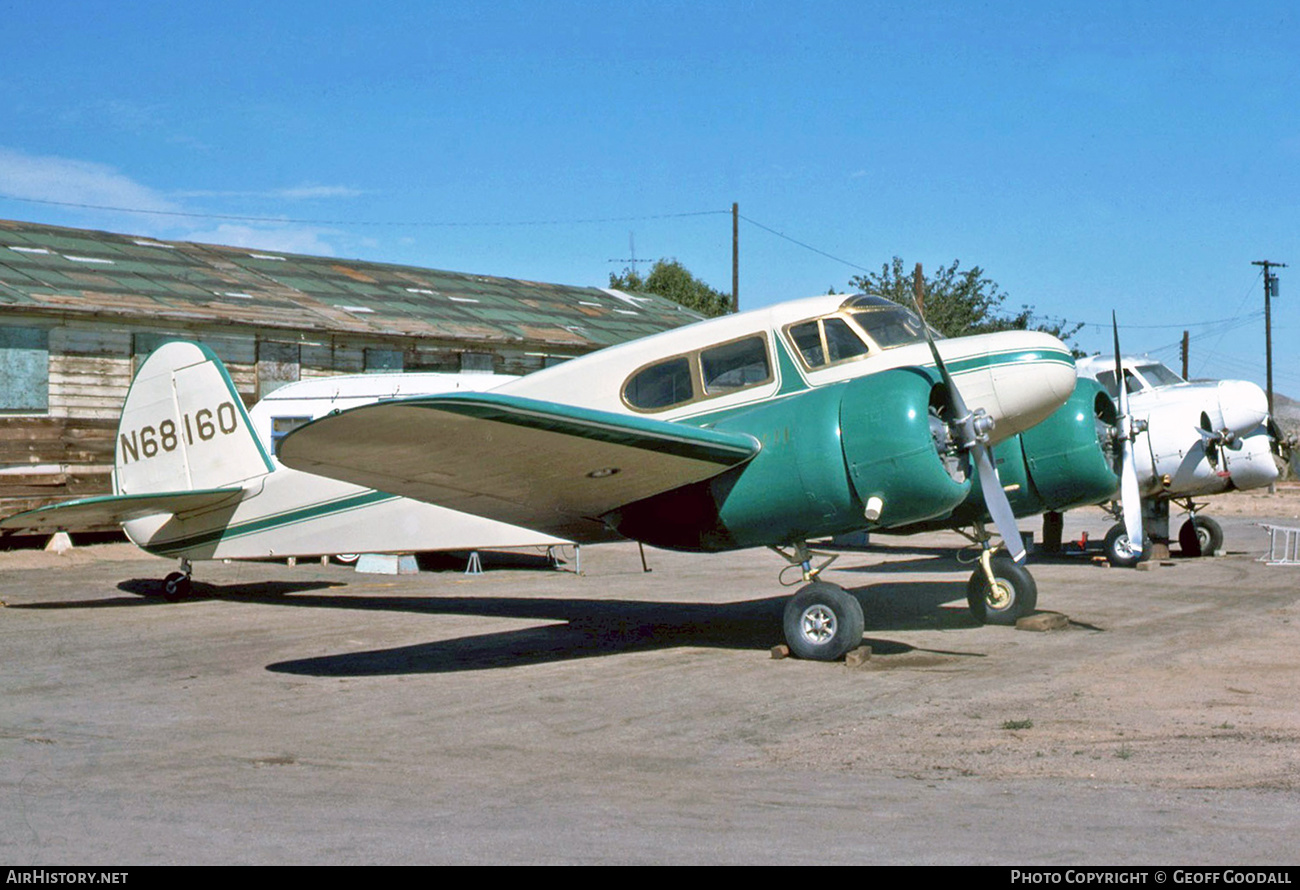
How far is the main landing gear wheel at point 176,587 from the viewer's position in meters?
14.5

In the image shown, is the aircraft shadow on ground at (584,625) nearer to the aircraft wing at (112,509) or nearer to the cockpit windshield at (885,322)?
the aircraft wing at (112,509)

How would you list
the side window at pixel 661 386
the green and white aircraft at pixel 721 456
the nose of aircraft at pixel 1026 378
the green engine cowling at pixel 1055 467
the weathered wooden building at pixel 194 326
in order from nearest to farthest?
the green and white aircraft at pixel 721 456 < the nose of aircraft at pixel 1026 378 < the side window at pixel 661 386 < the green engine cowling at pixel 1055 467 < the weathered wooden building at pixel 194 326

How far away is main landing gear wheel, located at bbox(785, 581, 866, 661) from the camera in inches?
387

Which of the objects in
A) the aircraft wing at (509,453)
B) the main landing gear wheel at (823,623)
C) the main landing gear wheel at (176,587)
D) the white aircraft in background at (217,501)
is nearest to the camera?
the aircraft wing at (509,453)

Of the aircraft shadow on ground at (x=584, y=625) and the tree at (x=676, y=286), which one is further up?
the tree at (x=676, y=286)

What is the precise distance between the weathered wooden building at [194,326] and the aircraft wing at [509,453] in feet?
42.5

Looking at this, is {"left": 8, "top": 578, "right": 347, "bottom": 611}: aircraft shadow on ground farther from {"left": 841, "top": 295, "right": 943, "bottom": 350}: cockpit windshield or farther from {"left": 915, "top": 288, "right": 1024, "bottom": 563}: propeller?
{"left": 915, "top": 288, "right": 1024, "bottom": 563}: propeller

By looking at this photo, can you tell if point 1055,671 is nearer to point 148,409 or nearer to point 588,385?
point 588,385

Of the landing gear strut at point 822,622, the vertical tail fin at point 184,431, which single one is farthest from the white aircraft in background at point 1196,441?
the vertical tail fin at point 184,431

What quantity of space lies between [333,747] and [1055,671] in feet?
18.4

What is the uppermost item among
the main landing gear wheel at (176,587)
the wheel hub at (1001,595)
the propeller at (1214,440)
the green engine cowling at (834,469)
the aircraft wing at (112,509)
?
the propeller at (1214,440)

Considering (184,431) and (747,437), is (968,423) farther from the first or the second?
(184,431)

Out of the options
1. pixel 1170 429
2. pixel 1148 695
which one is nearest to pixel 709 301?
pixel 1170 429

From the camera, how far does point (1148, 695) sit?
8.32 meters
